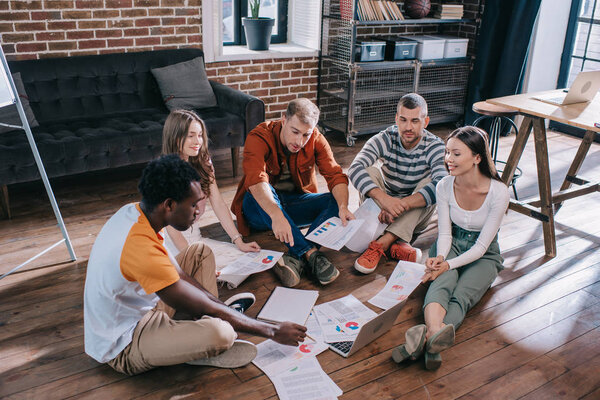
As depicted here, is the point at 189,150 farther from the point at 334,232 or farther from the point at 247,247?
the point at 334,232

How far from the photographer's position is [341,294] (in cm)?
257

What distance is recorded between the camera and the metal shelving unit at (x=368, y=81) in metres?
4.63

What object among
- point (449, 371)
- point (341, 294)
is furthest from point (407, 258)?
point (449, 371)

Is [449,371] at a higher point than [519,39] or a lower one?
lower

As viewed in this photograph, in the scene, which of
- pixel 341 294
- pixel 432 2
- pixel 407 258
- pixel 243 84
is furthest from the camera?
pixel 432 2

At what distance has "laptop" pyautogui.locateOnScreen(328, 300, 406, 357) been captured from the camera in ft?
6.78

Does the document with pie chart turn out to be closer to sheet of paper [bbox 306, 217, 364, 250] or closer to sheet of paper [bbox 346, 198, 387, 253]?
sheet of paper [bbox 306, 217, 364, 250]

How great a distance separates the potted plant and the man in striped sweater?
82.5 inches

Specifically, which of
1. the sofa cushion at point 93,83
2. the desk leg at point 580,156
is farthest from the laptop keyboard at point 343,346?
the sofa cushion at point 93,83

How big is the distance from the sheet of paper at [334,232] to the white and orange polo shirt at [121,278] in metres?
0.97

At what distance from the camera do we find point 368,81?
16.3 feet

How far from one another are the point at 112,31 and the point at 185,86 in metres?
0.67

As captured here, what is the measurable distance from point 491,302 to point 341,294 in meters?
0.70

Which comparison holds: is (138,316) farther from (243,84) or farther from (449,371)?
(243,84)
